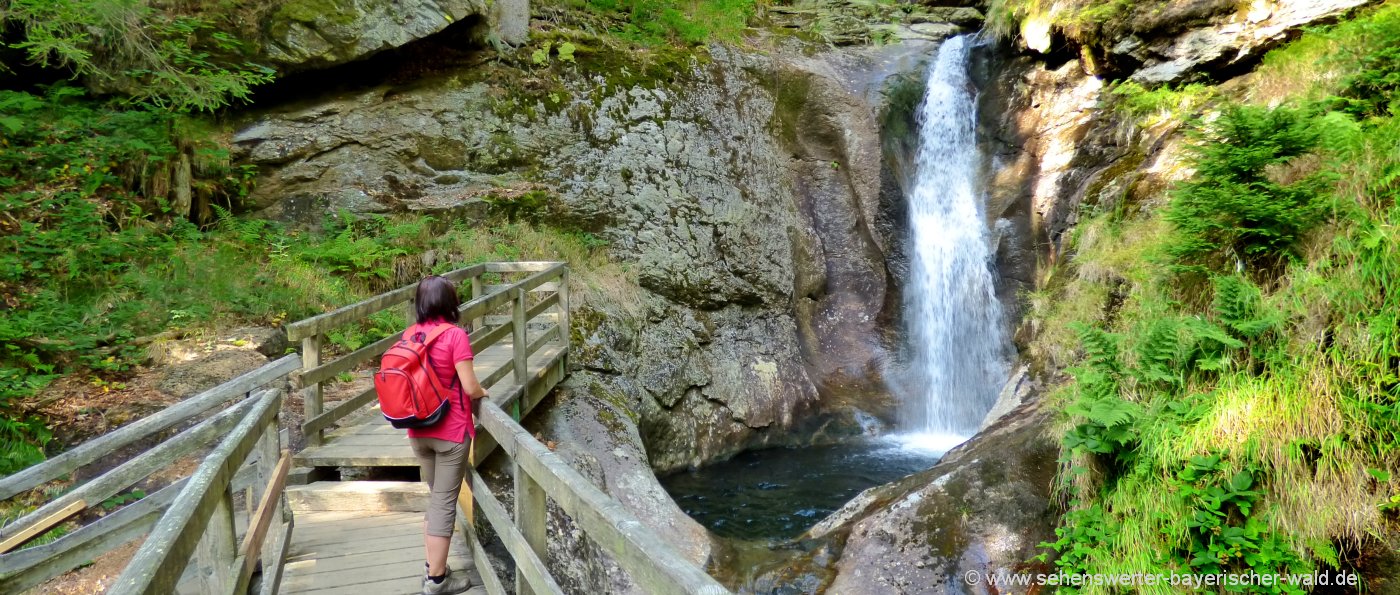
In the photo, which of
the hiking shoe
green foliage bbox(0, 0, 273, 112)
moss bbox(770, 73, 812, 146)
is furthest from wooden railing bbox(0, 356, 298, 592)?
moss bbox(770, 73, 812, 146)

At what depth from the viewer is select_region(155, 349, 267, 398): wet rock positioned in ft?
20.7

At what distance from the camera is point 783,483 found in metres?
9.46

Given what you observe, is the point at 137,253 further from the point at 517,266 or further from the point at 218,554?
the point at 218,554

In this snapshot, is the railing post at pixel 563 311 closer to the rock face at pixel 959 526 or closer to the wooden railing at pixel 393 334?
the wooden railing at pixel 393 334

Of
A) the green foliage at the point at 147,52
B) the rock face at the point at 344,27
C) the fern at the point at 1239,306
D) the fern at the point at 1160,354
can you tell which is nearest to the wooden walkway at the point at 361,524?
the fern at the point at 1160,354

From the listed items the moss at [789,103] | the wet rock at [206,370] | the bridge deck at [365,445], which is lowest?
the bridge deck at [365,445]

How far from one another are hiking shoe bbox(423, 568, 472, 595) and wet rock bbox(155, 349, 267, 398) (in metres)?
4.30

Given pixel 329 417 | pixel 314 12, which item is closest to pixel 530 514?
pixel 329 417

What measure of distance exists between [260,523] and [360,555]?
83 cm

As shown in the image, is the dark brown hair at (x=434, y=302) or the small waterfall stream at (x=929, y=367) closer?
the dark brown hair at (x=434, y=302)


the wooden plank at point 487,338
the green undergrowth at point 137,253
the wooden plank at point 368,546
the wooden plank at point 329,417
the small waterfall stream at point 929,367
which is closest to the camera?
the wooden plank at point 368,546

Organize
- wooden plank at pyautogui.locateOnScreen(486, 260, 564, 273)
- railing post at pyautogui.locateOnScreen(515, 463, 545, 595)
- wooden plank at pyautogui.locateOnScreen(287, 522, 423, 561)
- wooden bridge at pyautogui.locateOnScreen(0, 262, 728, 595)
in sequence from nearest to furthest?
wooden bridge at pyautogui.locateOnScreen(0, 262, 728, 595)
railing post at pyautogui.locateOnScreen(515, 463, 545, 595)
wooden plank at pyautogui.locateOnScreen(287, 522, 423, 561)
wooden plank at pyautogui.locateOnScreen(486, 260, 564, 273)

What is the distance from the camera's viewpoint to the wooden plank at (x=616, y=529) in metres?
1.73

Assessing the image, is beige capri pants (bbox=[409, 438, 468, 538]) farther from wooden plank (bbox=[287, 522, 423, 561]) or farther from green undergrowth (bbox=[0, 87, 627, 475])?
green undergrowth (bbox=[0, 87, 627, 475])
